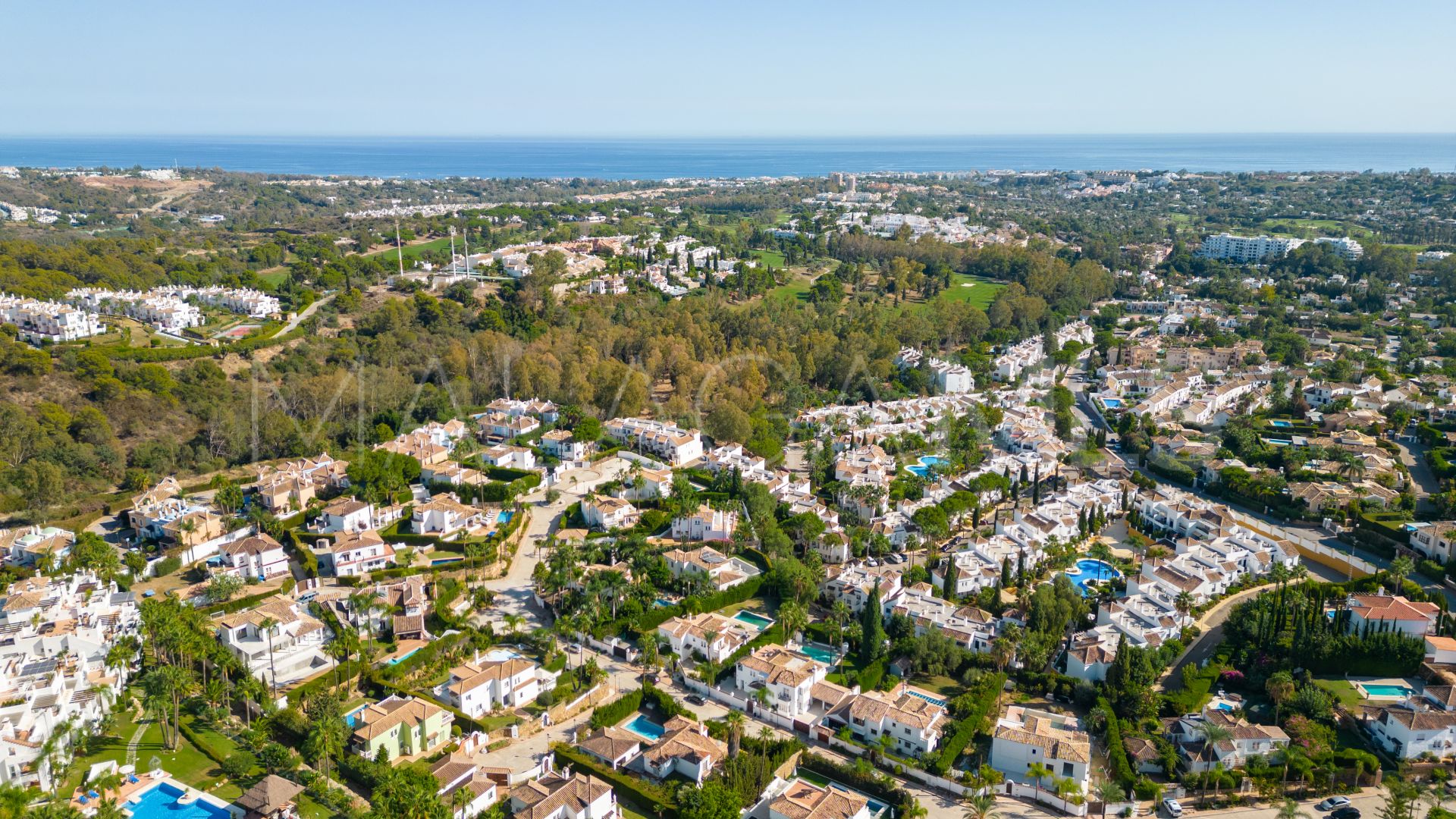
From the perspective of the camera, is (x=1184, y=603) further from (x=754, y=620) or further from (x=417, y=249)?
(x=417, y=249)

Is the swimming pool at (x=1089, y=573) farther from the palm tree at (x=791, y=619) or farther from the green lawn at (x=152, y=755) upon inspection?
the green lawn at (x=152, y=755)

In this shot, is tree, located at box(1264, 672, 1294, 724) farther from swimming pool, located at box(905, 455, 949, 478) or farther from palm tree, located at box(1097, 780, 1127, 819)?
swimming pool, located at box(905, 455, 949, 478)

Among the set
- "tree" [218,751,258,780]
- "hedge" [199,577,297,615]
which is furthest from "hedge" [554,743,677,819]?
"hedge" [199,577,297,615]

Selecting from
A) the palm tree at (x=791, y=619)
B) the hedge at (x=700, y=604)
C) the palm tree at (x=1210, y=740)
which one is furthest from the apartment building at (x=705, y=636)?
the palm tree at (x=1210, y=740)

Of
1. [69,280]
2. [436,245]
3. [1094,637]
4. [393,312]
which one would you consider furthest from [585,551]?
[436,245]

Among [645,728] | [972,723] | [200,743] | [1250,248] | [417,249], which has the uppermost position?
[1250,248]

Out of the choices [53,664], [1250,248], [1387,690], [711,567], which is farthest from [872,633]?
[1250,248]

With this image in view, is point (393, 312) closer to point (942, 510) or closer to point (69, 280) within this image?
point (69, 280)
